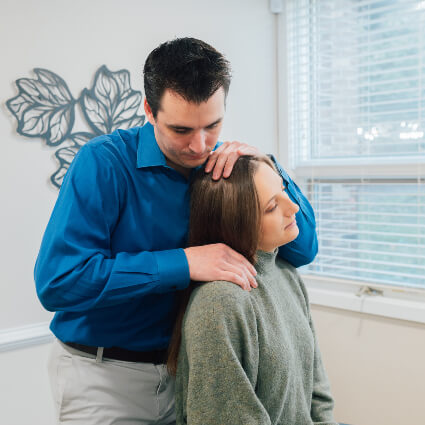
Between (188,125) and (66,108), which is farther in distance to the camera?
(66,108)

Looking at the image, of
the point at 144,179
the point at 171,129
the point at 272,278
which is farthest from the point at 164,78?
the point at 272,278

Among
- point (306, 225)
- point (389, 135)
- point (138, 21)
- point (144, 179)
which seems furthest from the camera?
point (389, 135)

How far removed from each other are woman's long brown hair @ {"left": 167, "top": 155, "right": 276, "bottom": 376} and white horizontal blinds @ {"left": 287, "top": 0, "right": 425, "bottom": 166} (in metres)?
1.15

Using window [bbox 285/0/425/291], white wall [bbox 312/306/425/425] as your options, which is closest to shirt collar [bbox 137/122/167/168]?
window [bbox 285/0/425/291]

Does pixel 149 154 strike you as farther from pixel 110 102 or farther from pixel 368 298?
pixel 368 298

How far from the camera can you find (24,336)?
1743 millimetres

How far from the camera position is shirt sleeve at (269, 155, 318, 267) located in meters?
1.35

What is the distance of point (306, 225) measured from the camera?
1.37 m

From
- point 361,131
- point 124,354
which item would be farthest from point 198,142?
point 361,131

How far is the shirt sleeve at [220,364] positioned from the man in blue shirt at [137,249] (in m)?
0.07

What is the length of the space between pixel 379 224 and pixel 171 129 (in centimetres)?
140

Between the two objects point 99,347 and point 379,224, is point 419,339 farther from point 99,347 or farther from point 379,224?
point 99,347

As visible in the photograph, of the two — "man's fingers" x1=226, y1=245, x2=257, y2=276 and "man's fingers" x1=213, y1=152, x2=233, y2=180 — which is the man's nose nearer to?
"man's fingers" x1=213, y1=152, x2=233, y2=180

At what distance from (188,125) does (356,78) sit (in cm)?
139
